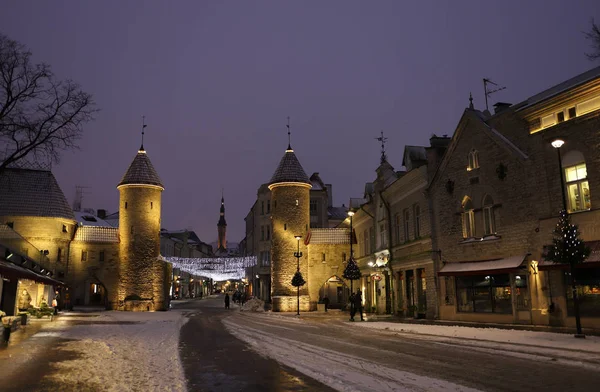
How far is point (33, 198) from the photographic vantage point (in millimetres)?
49531

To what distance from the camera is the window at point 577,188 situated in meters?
20.2

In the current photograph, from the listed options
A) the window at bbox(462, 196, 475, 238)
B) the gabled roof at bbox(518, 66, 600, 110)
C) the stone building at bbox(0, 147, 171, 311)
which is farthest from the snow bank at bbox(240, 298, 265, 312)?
the gabled roof at bbox(518, 66, 600, 110)

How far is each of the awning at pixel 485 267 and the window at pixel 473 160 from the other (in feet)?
15.3

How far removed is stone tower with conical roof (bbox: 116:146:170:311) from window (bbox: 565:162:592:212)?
37026 millimetres

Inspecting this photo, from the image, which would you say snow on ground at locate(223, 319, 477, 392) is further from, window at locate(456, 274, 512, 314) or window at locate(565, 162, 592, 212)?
window at locate(565, 162, 592, 212)

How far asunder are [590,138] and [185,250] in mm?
82677

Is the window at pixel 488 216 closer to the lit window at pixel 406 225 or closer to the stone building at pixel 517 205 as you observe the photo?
the stone building at pixel 517 205

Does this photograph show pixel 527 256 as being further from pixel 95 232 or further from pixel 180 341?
pixel 95 232

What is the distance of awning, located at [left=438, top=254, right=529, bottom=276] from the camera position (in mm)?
22422

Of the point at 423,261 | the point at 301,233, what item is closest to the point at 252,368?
the point at 423,261

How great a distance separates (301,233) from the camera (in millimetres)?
48000

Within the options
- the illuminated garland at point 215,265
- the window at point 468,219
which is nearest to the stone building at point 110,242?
the illuminated garland at point 215,265

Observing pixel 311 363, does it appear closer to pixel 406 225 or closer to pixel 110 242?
pixel 406 225

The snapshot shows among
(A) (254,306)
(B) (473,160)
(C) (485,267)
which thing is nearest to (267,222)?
(A) (254,306)
